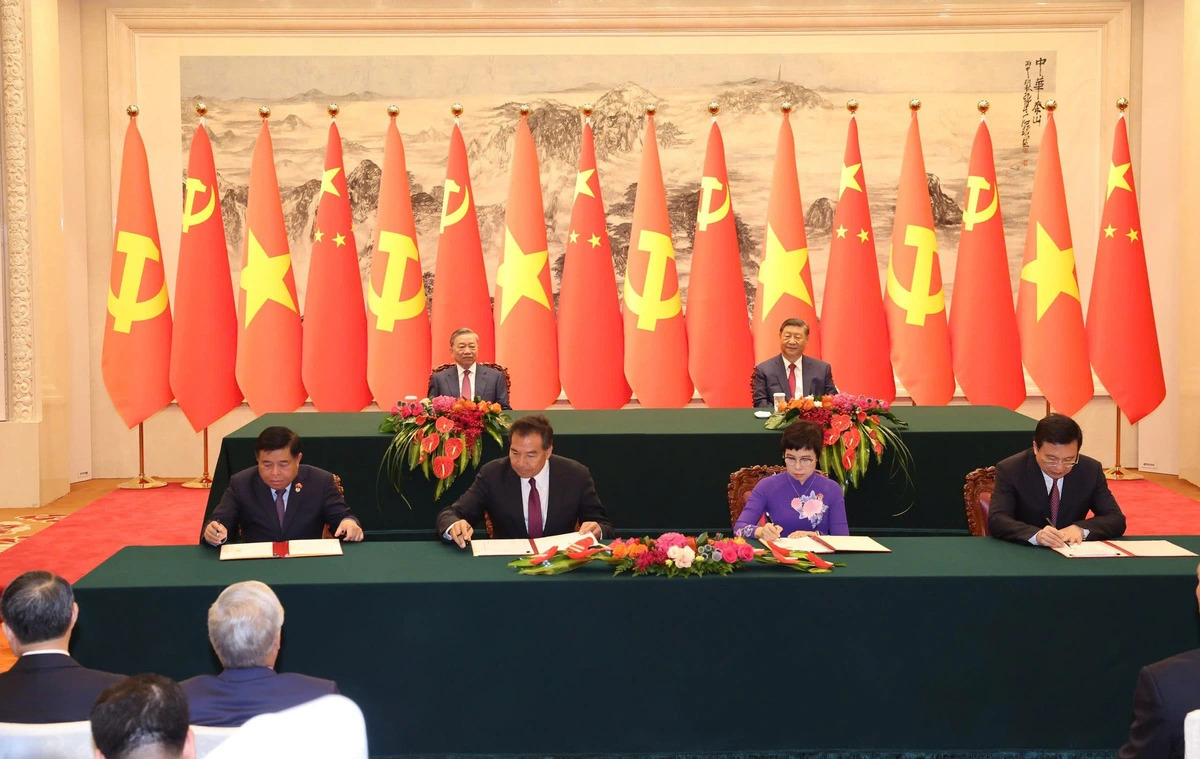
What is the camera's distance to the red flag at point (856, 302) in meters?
8.03

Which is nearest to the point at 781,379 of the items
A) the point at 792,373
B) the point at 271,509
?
the point at 792,373

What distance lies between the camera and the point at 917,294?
8094 millimetres

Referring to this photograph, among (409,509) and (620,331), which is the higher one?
(620,331)

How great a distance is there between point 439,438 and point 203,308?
366 cm

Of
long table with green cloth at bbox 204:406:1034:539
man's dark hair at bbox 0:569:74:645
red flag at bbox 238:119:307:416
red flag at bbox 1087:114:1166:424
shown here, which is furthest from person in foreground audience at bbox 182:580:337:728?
red flag at bbox 1087:114:1166:424

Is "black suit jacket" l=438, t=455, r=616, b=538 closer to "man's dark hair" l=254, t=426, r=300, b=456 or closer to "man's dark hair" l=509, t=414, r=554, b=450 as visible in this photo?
"man's dark hair" l=509, t=414, r=554, b=450

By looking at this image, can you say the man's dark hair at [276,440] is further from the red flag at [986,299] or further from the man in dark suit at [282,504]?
the red flag at [986,299]

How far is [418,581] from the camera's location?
3.26 m

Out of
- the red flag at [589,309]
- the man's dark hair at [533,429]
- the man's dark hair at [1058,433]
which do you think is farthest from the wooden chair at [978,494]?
the red flag at [589,309]

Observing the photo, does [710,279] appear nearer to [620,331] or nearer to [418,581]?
[620,331]

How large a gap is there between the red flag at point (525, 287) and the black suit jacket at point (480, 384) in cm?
115

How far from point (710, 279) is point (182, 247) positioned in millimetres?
3843

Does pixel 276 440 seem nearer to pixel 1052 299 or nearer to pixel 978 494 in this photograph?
pixel 978 494

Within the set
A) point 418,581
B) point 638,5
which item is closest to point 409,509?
point 418,581
